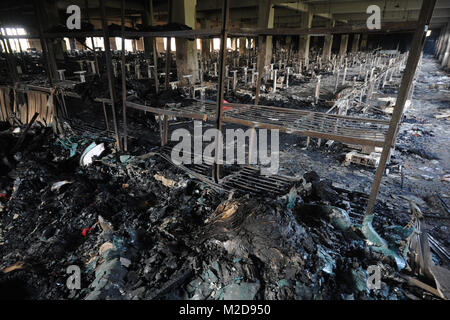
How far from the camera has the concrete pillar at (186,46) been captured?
10172mm

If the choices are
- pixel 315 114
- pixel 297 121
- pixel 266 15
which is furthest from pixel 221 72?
pixel 315 114

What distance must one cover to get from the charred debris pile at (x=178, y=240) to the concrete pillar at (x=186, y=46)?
278 inches

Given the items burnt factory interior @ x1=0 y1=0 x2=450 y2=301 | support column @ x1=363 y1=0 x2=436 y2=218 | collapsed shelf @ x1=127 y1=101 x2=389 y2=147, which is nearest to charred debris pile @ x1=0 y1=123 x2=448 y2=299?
burnt factory interior @ x1=0 y1=0 x2=450 y2=301

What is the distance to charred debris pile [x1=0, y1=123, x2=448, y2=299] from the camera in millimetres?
2742

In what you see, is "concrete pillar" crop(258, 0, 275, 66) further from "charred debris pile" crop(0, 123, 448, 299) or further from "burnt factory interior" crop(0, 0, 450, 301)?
"charred debris pile" crop(0, 123, 448, 299)

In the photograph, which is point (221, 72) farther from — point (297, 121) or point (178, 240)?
point (178, 240)

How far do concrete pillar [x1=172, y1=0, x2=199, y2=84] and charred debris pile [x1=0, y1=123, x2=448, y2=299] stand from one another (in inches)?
278

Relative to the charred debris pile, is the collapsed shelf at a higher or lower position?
higher

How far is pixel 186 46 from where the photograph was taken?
35.9ft

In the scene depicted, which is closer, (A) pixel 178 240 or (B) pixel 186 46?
(A) pixel 178 240

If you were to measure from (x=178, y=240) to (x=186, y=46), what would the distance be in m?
9.65

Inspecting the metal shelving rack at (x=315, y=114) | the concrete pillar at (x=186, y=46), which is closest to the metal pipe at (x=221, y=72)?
the metal shelving rack at (x=315, y=114)

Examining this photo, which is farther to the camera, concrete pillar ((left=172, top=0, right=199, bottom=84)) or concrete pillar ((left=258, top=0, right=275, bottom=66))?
concrete pillar ((left=172, top=0, right=199, bottom=84))

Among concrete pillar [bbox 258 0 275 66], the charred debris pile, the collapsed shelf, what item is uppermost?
concrete pillar [bbox 258 0 275 66]
